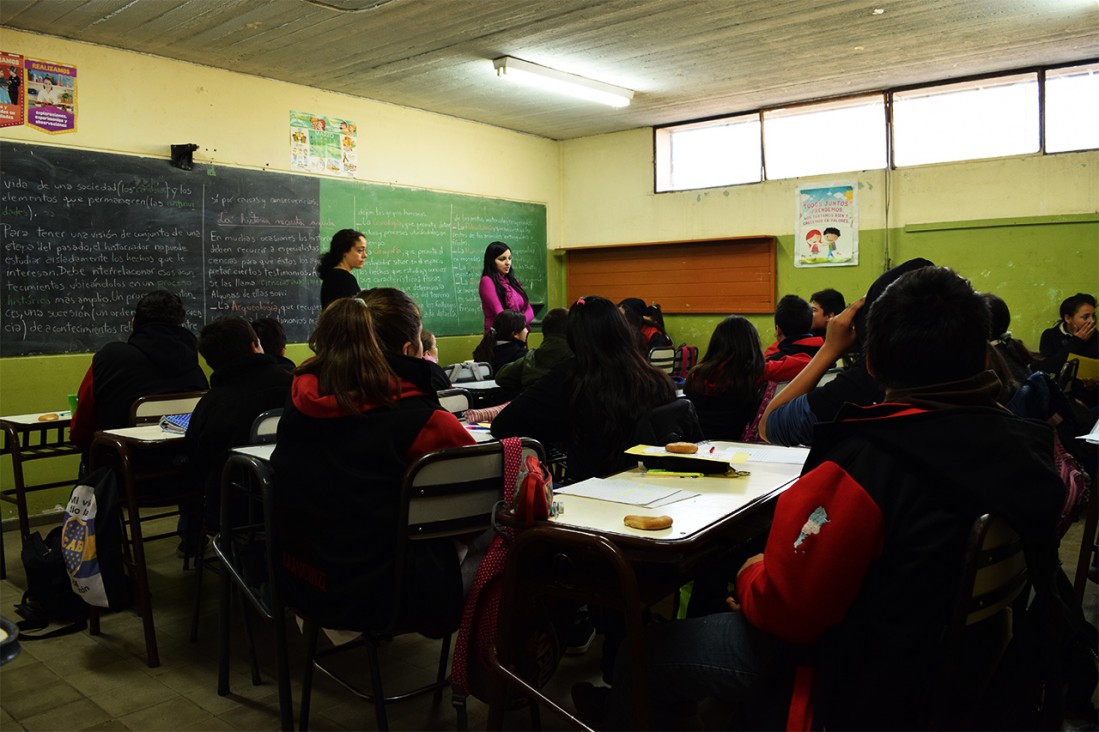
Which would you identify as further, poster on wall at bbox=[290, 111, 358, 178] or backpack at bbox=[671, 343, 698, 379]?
backpack at bbox=[671, 343, 698, 379]

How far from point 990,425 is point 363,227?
566 cm

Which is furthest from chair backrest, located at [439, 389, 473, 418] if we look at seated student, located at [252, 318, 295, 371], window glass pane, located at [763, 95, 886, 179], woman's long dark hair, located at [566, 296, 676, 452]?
window glass pane, located at [763, 95, 886, 179]

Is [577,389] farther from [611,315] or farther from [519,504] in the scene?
[519,504]

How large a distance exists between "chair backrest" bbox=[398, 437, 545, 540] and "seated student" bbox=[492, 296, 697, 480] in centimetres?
51

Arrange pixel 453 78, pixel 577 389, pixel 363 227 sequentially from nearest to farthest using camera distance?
1. pixel 577 389
2. pixel 453 78
3. pixel 363 227

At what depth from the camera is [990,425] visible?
1.34 metres

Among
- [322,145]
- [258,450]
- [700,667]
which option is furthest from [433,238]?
[700,667]

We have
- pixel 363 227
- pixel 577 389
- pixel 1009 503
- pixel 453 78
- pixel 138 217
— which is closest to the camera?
pixel 1009 503

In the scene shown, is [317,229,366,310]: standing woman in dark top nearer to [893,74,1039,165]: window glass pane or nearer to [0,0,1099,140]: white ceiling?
[0,0,1099,140]: white ceiling

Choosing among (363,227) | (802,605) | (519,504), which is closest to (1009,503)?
(802,605)

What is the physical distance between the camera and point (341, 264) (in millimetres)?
4961

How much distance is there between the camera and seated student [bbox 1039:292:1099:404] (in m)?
4.93

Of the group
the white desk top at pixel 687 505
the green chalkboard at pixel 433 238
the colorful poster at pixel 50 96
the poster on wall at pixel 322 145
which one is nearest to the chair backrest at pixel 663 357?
the green chalkboard at pixel 433 238

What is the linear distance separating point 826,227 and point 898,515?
19.5ft
